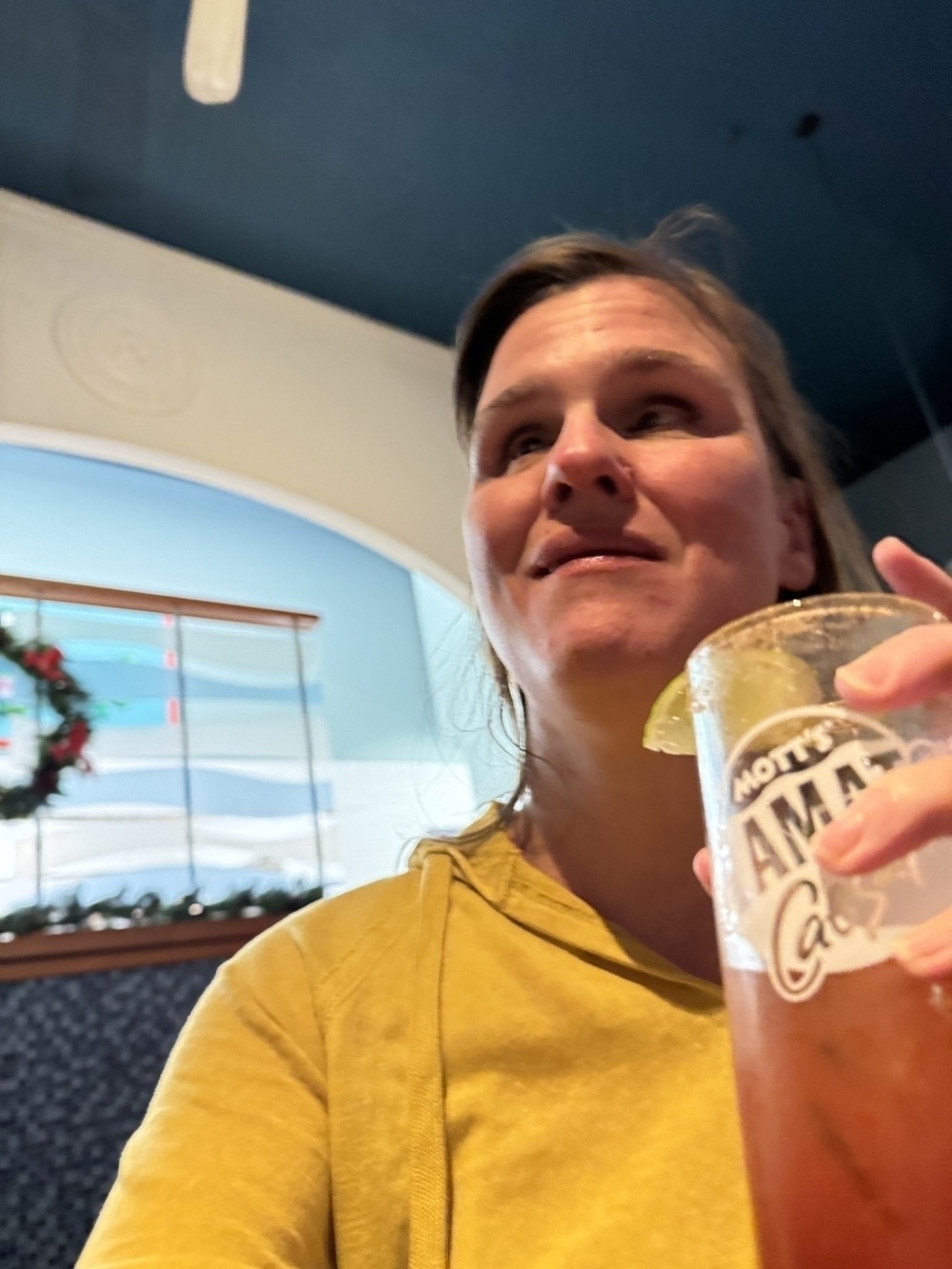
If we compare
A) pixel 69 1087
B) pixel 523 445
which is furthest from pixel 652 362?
pixel 69 1087

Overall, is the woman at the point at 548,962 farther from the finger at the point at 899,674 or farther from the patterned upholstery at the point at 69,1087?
the patterned upholstery at the point at 69,1087

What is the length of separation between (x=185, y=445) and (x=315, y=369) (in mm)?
413

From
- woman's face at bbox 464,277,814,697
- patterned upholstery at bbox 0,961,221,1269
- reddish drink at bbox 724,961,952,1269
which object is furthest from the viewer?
patterned upholstery at bbox 0,961,221,1269

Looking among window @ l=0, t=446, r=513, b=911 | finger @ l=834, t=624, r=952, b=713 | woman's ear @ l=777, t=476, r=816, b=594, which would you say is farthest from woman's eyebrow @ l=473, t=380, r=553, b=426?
window @ l=0, t=446, r=513, b=911

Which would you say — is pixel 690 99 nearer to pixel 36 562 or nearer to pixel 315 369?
pixel 315 369

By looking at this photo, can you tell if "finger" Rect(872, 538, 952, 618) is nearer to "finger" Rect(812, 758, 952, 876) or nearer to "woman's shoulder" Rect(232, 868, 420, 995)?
"finger" Rect(812, 758, 952, 876)

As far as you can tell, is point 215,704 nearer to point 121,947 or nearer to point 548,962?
point 121,947

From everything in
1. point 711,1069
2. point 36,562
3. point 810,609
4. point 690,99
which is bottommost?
point 711,1069

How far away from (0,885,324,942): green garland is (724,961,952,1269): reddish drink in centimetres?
167

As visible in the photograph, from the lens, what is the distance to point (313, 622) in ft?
9.19

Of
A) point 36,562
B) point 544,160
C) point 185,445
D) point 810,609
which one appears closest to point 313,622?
point 36,562

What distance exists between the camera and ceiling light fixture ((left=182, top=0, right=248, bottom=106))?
0.93 metres

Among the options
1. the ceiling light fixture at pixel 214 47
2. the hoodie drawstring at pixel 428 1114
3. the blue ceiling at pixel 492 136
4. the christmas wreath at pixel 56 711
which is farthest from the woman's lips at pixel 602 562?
the christmas wreath at pixel 56 711

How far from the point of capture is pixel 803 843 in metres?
0.28
